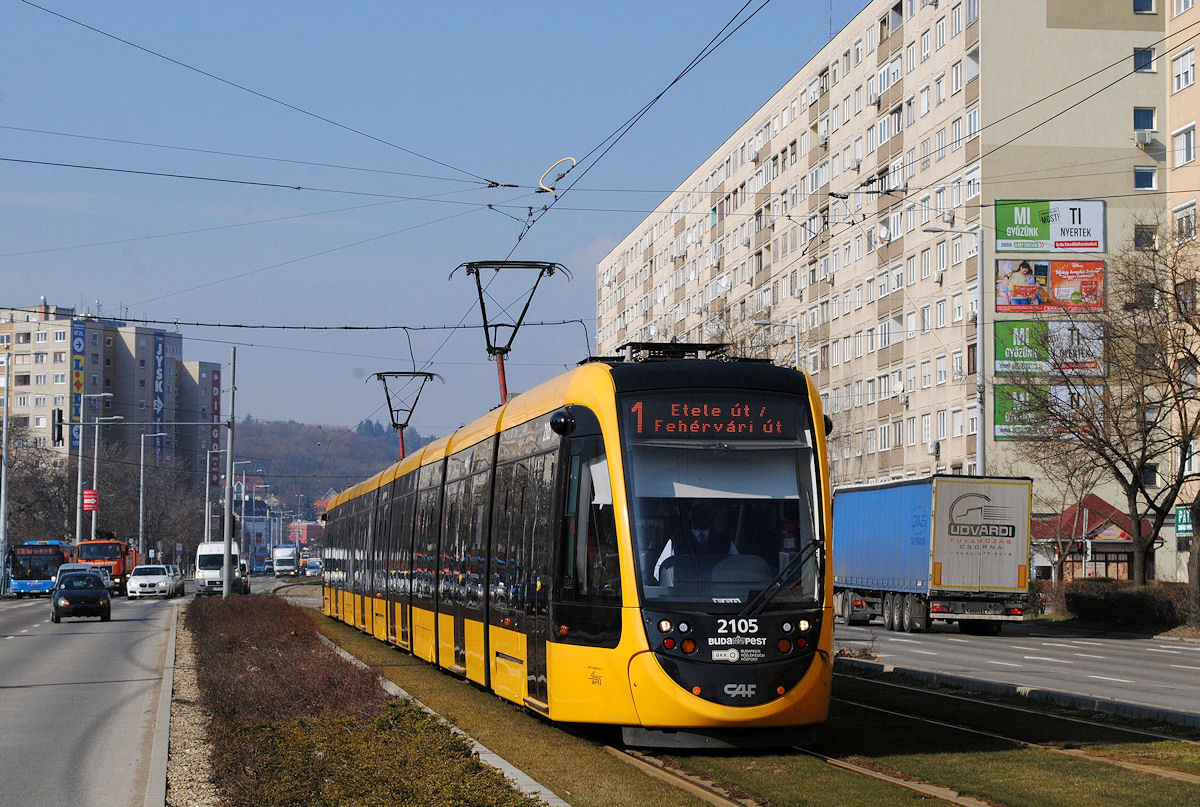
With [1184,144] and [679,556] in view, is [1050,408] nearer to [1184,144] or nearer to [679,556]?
[1184,144]

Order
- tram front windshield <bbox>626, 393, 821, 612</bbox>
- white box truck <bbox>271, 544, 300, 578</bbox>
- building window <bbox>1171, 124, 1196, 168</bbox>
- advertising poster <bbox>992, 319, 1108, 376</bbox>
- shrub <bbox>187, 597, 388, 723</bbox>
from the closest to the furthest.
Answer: tram front windshield <bbox>626, 393, 821, 612</bbox>, shrub <bbox>187, 597, 388, 723</bbox>, advertising poster <bbox>992, 319, 1108, 376</bbox>, building window <bbox>1171, 124, 1196, 168</bbox>, white box truck <bbox>271, 544, 300, 578</bbox>

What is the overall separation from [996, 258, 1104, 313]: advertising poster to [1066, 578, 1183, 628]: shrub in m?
16.9

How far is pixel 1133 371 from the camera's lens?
38812 mm

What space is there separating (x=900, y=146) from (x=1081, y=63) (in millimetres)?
8735

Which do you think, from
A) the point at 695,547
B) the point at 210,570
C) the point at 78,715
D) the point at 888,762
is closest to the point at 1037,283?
the point at 210,570

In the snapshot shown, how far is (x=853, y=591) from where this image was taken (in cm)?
4284

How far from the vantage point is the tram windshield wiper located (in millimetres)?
12523

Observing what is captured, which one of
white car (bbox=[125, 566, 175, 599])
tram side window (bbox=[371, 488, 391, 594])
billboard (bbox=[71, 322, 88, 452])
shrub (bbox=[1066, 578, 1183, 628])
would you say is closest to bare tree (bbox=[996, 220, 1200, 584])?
shrub (bbox=[1066, 578, 1183, 628])

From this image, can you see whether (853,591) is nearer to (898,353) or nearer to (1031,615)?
(1031,615)

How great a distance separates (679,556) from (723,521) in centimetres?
46

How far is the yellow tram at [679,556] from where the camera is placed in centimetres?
1241

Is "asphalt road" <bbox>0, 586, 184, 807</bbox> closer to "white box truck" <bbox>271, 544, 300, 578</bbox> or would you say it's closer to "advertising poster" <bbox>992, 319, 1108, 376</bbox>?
"advertising poster" <bbox>992, 319, 1108, 376</bbox>

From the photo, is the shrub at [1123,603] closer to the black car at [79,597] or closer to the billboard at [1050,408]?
the billboard at [1050,408]

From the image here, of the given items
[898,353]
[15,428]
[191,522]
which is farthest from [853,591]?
[191,522]
